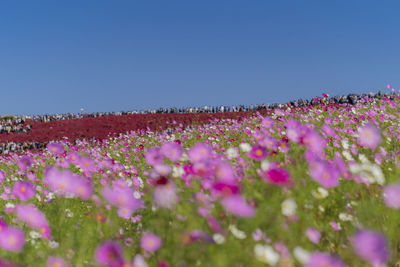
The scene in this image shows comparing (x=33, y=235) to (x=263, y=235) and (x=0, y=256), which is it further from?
(x=263, y=235)

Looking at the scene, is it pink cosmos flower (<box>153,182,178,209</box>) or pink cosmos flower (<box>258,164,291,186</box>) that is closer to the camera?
pink cosmos flower (<box>258,164,291,186</box>)

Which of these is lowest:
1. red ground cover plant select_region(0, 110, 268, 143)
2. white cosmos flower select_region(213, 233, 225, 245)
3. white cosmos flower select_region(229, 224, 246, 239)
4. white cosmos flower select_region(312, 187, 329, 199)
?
red ground cover plant select_region(0, 110, 268, 143)

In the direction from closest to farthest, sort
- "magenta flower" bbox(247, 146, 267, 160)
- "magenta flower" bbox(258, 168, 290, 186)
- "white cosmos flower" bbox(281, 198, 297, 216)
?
1. "magenta flower" bbox(258, 168, 290, 186)
2. "white cosmos flower" bbox(281, 198, 297, 216)
3. "magenta flower" bbox(247, 146, 267, 160)

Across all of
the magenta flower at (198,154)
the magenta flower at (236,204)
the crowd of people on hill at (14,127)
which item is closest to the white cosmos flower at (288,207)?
the magenta flower at (236,204)

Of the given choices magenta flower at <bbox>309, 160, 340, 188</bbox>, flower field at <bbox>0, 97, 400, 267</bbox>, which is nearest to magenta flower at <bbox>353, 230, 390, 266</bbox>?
flower field at <bbox>0, 97, 400, 267</bbox>

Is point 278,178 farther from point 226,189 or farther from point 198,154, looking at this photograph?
point 198,154

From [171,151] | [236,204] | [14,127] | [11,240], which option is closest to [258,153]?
[171,151]

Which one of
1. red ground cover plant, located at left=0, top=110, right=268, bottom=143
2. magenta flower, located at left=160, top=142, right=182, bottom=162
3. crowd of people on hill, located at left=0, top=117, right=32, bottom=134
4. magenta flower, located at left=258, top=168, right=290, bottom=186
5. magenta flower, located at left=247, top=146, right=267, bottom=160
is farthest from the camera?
crowd of people on hill, located at left=0, top=117, right=32, bottom=134

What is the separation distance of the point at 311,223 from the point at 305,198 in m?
0.19

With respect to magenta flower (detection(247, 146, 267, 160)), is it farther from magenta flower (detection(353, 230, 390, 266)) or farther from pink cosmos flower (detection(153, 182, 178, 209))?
magenta flower (detection(353, 230, 390, 266))

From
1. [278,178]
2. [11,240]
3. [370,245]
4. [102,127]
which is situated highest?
[278,178]

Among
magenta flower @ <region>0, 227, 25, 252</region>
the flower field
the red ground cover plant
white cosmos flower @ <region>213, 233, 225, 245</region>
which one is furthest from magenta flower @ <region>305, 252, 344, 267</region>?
the red ground cover plant

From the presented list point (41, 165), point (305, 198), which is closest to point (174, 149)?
point (305, 198)

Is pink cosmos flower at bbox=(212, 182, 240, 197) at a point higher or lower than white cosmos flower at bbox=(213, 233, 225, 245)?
higher
